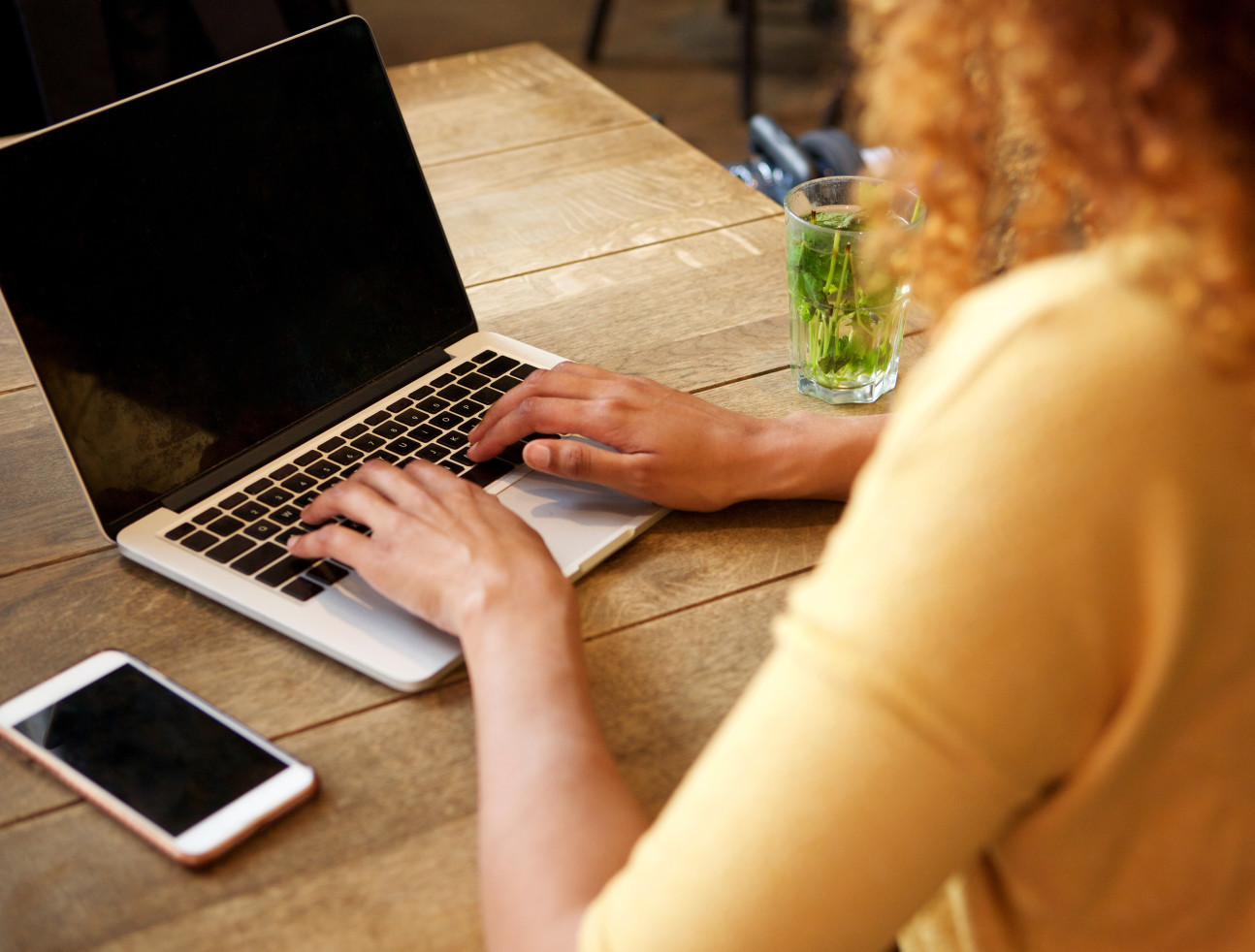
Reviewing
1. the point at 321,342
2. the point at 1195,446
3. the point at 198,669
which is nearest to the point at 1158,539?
the point at 1195,446

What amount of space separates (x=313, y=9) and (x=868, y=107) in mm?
1141

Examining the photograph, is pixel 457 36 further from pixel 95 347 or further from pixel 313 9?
pixel 95 347

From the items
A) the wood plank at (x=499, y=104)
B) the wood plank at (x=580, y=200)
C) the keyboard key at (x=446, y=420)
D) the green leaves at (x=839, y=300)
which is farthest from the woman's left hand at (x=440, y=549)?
the wood plank at (x=499, y=104)

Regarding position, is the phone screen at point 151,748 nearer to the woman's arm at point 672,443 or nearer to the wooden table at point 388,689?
the wooden table at point 388,689

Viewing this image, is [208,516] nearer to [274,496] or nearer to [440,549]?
[274,496]

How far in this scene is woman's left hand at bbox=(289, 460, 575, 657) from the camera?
0.63m

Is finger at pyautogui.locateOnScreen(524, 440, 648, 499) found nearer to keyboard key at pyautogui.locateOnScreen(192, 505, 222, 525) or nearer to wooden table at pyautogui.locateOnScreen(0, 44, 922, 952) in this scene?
wooden table at pyautogui.locateOnScreen(0, 44, 922, 952)

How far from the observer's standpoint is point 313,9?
1378 mm

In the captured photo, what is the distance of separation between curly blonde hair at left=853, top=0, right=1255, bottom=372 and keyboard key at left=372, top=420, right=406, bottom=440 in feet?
1.66

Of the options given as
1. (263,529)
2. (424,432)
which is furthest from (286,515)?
(424,432)

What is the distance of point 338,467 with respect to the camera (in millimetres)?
795

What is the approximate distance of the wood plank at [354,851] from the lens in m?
0.52

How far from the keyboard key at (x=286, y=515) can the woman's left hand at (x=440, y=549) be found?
0.08 feet

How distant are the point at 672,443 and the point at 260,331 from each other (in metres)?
0.32
